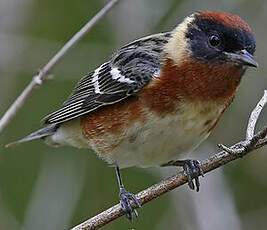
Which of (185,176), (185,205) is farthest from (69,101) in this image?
(185,176)

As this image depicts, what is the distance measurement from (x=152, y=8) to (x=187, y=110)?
1622 mm

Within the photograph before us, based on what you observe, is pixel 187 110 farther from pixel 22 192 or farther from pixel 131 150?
pixel 22 192

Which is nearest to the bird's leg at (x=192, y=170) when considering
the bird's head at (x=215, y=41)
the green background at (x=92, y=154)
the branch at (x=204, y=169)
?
the branch at (x=204, y=169)

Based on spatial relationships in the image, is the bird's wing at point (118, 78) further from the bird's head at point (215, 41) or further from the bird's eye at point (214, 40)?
the bird's eye at point (214, 40)

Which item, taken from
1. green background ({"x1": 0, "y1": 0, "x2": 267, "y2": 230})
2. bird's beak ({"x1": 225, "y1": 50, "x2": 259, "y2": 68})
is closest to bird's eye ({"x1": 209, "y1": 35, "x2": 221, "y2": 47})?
bird's beak ({"x1": 225, "y1": 50, "x2": 259, "y2": 68})

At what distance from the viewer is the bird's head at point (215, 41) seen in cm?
Result: 417

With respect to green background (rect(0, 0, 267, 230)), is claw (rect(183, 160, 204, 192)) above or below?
above

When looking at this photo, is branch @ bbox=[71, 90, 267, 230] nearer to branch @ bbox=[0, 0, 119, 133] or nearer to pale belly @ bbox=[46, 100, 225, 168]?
pale belly @ bbox=[46, 100, 225, 168]

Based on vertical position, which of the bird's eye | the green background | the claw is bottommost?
the green background

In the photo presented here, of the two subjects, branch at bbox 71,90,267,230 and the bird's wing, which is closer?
branch at bbox 71,90,267,230

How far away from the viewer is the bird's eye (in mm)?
4289

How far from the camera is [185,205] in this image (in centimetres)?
518

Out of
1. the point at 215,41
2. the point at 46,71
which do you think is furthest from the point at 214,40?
the point at 46,71

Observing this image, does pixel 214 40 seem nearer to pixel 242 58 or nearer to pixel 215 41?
pixel 215 41
